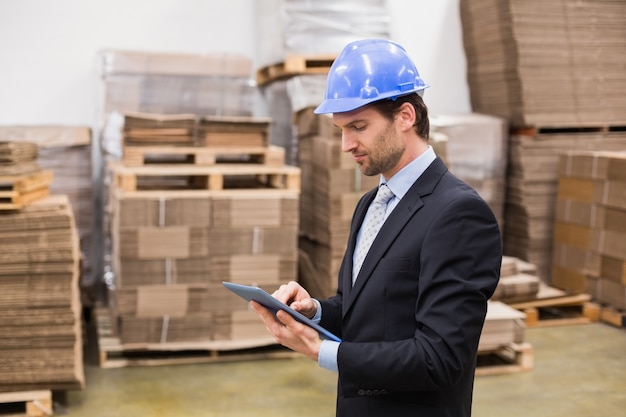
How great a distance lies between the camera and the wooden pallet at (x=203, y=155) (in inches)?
235

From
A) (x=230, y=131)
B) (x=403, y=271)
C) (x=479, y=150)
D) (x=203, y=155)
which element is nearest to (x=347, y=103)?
(x=403, y=271)

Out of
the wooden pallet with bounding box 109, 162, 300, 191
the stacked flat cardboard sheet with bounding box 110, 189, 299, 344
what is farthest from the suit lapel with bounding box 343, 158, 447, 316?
the wooden pallet with bounding box 109, 162, 300, 191

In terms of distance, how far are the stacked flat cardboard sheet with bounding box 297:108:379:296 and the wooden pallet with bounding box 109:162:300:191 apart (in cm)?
27

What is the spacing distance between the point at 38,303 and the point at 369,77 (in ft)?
10.9

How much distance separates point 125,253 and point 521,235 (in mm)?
4145

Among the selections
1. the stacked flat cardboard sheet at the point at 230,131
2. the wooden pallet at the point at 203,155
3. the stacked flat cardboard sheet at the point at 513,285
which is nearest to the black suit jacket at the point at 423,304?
the wooden pallet at the point at 203,155

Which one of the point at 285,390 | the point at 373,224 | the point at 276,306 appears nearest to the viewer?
the point at 276,306

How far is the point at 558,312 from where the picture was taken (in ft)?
24.7

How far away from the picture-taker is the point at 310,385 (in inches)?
215

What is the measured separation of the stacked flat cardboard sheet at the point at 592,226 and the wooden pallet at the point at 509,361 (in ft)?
4.87

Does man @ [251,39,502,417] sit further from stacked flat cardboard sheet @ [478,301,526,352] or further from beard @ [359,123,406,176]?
stacked flat cardboard sheet @ [478,301,526,352]

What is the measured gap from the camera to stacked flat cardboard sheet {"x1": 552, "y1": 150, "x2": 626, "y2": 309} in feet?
23.0

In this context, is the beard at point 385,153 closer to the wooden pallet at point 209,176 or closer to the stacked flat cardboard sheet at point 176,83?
the wooden pallet at point 209,176

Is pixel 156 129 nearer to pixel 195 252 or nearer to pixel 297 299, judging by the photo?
pixel 195 252
